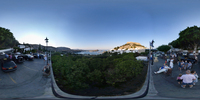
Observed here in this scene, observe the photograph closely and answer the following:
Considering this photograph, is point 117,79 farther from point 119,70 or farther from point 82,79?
point 82,79

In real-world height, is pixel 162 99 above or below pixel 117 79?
above

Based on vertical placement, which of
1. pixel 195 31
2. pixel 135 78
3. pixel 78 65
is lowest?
pixel 135 78

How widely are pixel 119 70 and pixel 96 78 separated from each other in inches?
97.9

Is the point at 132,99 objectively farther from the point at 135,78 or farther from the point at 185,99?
the point at 135,78

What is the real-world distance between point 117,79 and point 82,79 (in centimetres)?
330

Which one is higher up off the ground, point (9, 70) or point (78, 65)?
point (78, 65)

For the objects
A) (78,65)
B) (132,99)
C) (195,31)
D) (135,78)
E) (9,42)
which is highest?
(195,31)

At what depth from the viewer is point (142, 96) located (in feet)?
14.0

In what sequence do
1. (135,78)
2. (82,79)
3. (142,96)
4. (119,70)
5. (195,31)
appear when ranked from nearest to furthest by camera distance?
1. (142,96)
2. (82,79)
3. (119,70)
4. (135,78)
5. (195,31)

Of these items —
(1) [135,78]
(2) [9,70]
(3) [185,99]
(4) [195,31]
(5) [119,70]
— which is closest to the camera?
(3) [185,99]

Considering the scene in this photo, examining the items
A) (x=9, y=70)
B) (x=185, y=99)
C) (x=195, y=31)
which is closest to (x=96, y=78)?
(x=185, y=99)

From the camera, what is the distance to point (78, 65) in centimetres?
940

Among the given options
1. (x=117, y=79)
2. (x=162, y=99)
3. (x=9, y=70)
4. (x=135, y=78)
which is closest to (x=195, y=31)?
(x=135, y=78)

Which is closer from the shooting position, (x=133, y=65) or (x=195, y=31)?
(x=133, y=65)
